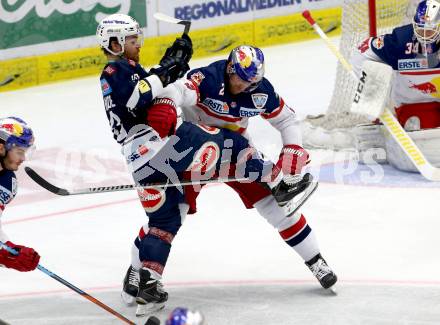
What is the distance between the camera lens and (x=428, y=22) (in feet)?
21.1

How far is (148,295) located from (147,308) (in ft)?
0.35

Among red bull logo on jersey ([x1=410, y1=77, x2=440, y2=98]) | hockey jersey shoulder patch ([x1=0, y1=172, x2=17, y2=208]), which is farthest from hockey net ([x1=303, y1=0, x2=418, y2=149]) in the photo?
hockey jersey shoulder patch ([x1=0, y1=172, x2=17, y2=208])

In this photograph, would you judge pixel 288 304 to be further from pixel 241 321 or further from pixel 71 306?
pixel 71 306

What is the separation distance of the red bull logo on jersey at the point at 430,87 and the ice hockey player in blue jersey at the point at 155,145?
7.29 ft

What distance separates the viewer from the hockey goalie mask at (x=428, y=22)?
21.1 ft

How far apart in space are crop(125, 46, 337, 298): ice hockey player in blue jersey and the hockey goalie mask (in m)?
1.72

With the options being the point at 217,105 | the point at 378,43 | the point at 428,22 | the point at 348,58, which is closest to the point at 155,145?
the point at 217,105

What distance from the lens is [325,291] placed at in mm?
5031

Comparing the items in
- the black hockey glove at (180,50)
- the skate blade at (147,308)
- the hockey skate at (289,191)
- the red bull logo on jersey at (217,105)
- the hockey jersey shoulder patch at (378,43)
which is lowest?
the skate blade at (147,308)

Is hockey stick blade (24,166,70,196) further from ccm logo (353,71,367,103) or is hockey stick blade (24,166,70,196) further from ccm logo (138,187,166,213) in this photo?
ccm logo (353,71,367,103)

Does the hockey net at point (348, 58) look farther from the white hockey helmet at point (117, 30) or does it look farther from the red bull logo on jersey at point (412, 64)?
the white hockey helmet at point (117, 30)

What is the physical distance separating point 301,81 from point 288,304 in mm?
4881

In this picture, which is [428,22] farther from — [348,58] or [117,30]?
[117,30]

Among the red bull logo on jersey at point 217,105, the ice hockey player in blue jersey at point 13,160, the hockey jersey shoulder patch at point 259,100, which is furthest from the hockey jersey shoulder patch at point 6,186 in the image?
the hockey jersey shoulder patch at point 259,100
